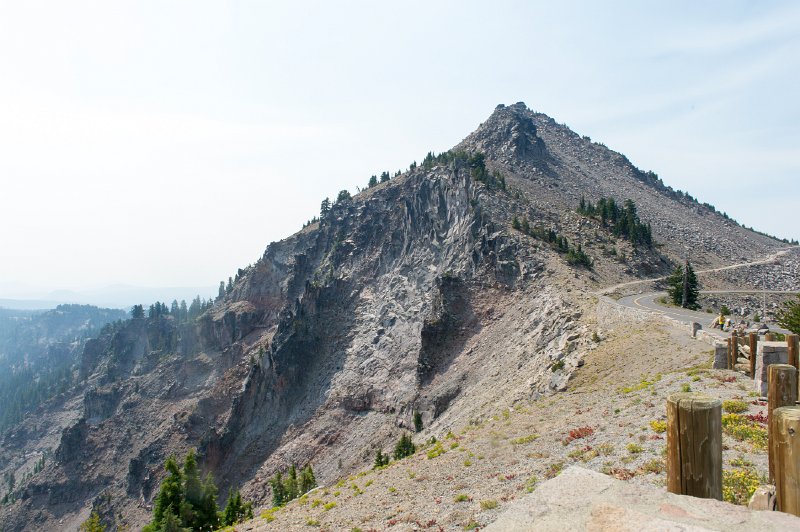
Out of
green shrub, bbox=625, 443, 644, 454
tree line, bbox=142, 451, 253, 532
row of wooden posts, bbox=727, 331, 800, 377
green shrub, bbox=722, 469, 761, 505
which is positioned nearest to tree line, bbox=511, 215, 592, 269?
row of wooden posts, bbox=727, 331, 800, 377

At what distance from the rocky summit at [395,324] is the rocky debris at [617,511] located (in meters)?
26.8

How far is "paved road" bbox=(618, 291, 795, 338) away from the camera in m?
35.4

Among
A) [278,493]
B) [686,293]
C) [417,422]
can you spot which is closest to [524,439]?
[686,293]

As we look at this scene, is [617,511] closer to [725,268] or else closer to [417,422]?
[417,422]

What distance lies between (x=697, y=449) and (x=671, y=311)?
43.2m

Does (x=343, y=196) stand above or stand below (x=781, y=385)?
above

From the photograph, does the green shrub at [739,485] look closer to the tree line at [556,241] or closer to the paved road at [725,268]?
the paved road at [725,268]

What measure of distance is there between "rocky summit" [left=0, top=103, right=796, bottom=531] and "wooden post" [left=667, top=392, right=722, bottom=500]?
26.3 metres

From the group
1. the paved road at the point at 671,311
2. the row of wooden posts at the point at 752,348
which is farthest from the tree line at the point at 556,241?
the row of wooden posts at the point at 752,348

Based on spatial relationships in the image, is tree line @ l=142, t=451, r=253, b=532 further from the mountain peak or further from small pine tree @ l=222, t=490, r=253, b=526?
the mountain peak

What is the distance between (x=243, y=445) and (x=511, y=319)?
2202 inches

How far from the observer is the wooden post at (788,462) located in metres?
4.01

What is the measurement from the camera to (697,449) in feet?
14.5

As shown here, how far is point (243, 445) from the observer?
291 ft
